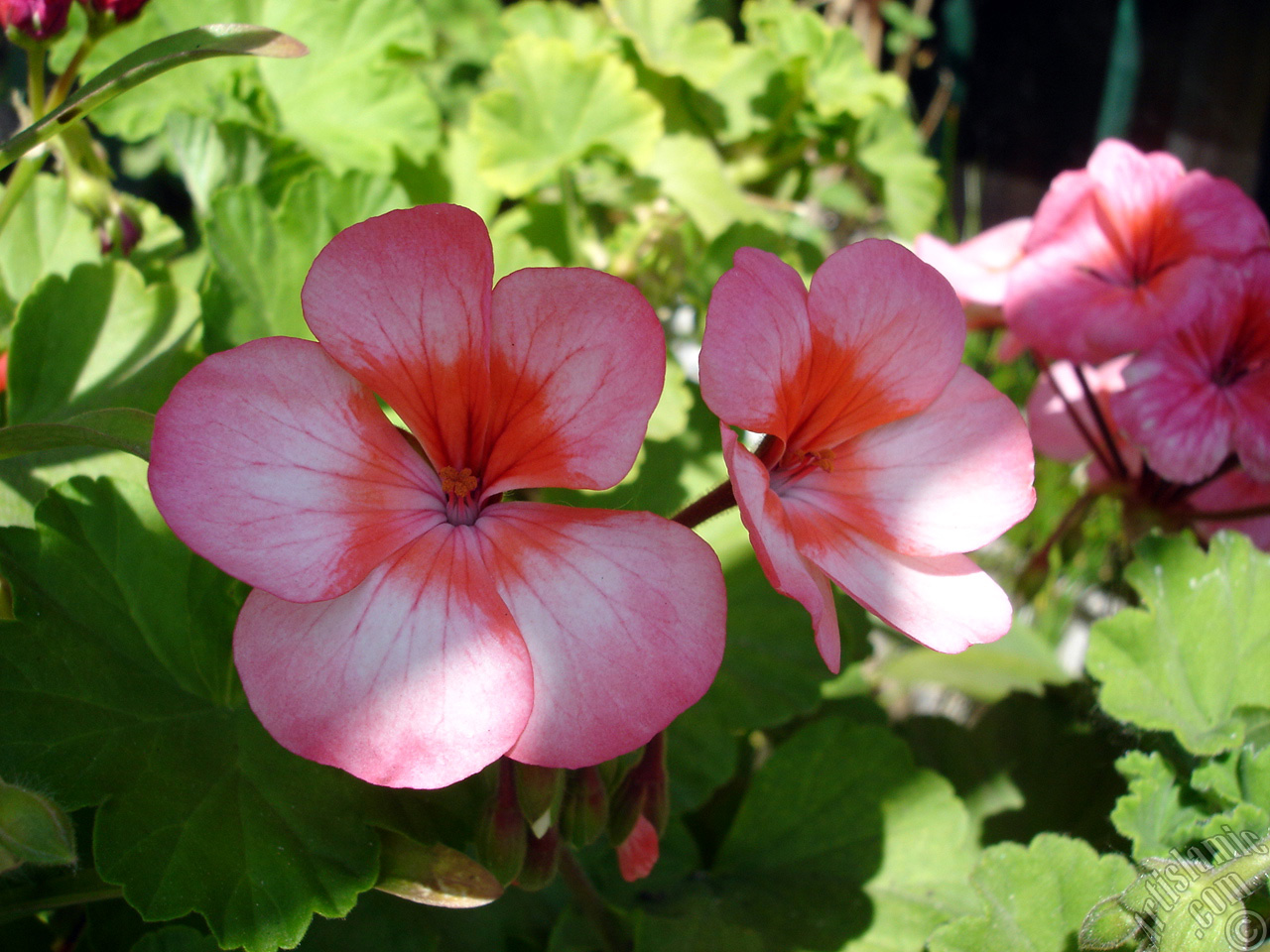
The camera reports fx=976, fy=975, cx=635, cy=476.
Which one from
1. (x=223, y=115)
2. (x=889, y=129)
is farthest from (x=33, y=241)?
(x=889, y=129)

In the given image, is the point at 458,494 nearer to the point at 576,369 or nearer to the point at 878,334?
the point at 576,369

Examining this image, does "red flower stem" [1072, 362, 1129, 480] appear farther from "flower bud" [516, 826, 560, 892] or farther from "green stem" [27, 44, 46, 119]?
"green stem" [27, 44, 46, 119]

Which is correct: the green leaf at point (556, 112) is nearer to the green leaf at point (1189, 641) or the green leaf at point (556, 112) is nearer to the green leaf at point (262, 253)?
the green leaf at point (262, 253)

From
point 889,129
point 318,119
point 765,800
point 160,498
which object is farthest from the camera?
point 889,129

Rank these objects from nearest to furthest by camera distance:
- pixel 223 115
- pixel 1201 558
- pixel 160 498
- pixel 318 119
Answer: pixel 160 498, pixel 1201 558, pixel 223 115, pixel 318 119

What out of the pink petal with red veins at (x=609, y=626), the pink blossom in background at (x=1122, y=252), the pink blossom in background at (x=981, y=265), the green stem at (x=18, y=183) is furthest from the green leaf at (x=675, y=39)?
the pink petal with red veins at (x=609, y=626)

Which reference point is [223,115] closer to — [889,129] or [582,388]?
[582,388]
